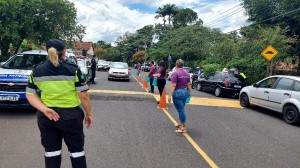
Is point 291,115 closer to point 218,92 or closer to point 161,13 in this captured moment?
point 218,92

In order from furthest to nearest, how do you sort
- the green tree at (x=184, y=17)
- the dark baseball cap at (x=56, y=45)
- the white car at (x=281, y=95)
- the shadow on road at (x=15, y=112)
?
the green tree at (x=184, y=17) < the white car at (x=281, y=95) < the shadow on road at (x=15, y=112) < the dark baseball cap at (x=56, y=45)

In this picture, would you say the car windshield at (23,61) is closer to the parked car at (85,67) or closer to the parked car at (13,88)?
the parked car at (13,88)

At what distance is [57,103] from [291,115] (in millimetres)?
8459

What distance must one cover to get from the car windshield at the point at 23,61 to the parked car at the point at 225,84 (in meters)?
9.54

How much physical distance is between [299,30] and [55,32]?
864 inches

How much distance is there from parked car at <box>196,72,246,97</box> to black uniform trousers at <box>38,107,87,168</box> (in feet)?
43.0

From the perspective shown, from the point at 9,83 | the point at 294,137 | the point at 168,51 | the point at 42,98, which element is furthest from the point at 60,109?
the point at 168,51

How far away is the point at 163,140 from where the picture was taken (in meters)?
6.55

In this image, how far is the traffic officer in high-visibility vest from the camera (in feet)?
11.1

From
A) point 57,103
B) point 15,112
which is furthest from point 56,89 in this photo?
point 15,112

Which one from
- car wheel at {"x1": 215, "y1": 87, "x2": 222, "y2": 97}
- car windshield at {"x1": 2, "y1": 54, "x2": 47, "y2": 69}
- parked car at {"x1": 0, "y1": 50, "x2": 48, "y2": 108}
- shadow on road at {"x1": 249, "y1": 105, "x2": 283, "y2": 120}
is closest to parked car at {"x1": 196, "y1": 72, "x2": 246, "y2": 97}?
car wheel at {"x1": 215, "y1": 87, "x2": 222, "y2": 97}

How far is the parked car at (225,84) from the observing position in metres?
15.6

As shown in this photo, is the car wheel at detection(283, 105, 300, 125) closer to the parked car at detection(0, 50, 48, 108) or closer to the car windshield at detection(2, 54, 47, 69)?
the parked car at detection(0, 50, 48, 108)

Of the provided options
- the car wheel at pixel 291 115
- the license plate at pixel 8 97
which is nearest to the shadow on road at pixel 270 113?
the car wheel at pixel 291 115
